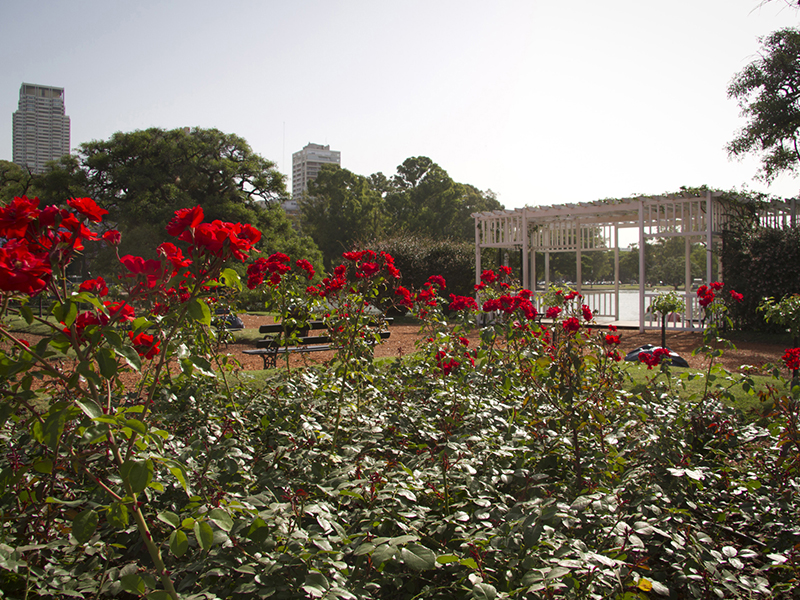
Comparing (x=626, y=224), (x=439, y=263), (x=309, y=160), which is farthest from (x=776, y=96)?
(x=309, y=160)

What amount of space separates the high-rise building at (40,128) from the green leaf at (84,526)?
3751 centimetres

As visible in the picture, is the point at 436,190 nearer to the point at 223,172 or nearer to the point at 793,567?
the point at 223,172

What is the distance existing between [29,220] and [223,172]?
17131mm

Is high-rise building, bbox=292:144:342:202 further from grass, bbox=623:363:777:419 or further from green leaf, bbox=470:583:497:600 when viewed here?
green leaf, bbox=470:583:497:600

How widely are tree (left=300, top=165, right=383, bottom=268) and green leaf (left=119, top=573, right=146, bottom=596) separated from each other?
3233 centimetres

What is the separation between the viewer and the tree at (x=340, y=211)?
34.5 m

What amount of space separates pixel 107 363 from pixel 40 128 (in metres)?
42.4

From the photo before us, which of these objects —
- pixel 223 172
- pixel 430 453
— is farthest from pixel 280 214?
pixel 430 453

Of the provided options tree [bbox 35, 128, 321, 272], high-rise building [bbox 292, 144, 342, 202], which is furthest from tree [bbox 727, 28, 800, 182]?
high-rise building [bbox 292, 144, 342, 202]

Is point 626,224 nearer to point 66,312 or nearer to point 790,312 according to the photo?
point 790,312

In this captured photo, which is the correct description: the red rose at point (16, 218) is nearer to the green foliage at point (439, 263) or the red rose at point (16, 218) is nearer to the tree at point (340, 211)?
the green foliage at point (439, 263)

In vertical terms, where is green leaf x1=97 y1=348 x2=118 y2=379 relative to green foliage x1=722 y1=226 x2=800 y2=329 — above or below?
below

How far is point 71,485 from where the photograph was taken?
2021 millimetres

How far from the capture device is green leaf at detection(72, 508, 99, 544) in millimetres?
1056
